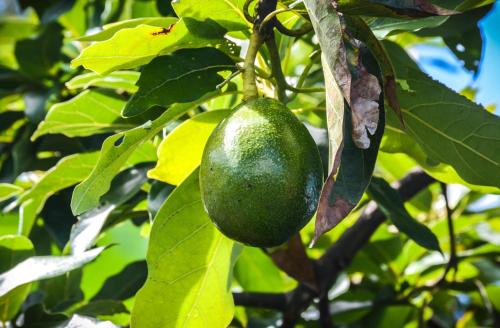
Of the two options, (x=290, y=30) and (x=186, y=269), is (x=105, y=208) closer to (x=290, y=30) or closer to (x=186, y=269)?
(x=186, y=269)

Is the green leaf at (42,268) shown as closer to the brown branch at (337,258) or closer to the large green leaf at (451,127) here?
the brown branch at (337,258)

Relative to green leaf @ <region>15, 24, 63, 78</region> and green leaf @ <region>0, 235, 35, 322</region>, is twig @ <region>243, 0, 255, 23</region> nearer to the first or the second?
green leaf @ <region>0, 235, 35, 322</region>

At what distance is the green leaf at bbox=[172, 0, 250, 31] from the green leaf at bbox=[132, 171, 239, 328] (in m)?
0.22

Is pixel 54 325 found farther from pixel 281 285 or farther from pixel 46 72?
pixel 46 72

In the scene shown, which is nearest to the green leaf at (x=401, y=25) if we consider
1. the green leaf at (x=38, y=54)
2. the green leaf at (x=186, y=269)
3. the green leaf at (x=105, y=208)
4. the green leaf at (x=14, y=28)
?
the green leaf at (x=186, y=269)

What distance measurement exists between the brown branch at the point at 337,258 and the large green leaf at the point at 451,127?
0.48 m

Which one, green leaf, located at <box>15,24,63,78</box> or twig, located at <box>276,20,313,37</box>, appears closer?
twig, located at <box>276,20,313,37</box>

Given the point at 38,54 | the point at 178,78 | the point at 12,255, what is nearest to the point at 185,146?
the point at 178,78

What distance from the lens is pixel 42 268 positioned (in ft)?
3.60

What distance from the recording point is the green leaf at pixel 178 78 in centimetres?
93

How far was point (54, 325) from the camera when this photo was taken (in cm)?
119

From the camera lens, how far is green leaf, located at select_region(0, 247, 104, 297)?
1069mm

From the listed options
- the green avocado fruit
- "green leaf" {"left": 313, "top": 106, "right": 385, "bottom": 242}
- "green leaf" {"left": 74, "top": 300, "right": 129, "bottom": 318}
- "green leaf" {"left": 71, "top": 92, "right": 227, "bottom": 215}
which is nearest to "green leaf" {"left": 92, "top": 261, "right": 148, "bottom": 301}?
"green leaf" {"left": 74, "top": 300, "right": 129, "bottom": 318}

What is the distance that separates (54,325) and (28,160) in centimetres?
55
